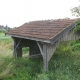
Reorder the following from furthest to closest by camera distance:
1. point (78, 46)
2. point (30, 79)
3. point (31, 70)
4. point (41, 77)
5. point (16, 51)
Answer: point (78, 46) → point (16, 51) → point (31, 70) → point (30, 79) → point (41, 77)

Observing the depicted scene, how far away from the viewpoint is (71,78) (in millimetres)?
6227

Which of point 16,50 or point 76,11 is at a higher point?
point 76,11

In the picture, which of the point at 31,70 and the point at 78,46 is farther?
the point at 78,46

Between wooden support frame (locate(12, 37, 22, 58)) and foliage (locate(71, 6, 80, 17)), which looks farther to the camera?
wooden support frame (locate(12, 37, 22, 58))

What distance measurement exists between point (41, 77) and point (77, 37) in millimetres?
3185

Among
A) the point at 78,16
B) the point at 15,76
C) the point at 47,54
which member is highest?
the point at 78,16

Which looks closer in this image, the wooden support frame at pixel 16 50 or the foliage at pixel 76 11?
the foliage at pixel 76 11

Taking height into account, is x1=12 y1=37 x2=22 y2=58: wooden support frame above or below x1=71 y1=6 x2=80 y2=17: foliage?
below

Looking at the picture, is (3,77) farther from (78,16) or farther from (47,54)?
(78,16)

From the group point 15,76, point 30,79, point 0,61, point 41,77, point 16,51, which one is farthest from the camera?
point 16,51

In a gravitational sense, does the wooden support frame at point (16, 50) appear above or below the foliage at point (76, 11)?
below

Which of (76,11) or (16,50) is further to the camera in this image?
(16,50)

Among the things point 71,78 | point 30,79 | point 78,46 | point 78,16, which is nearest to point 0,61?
point 30,79

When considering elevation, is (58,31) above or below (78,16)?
below
